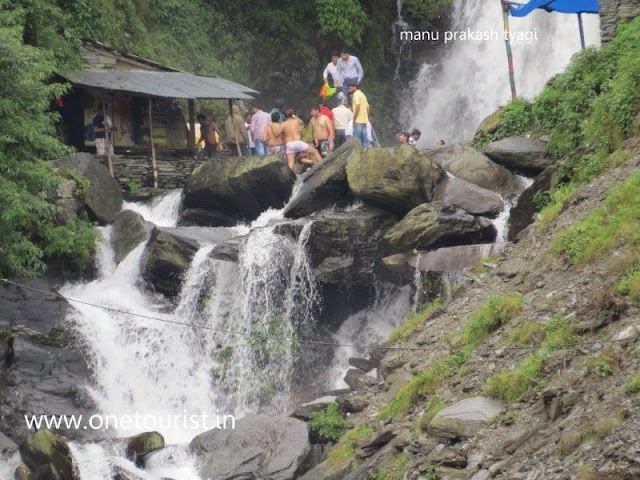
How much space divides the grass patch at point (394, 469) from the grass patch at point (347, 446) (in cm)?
142

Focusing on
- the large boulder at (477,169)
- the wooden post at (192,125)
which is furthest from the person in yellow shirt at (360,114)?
the wooden post at (192,125)

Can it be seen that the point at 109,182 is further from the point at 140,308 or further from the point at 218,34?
the point at 218,34

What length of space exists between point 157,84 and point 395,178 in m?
8.65

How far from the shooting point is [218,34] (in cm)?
3809

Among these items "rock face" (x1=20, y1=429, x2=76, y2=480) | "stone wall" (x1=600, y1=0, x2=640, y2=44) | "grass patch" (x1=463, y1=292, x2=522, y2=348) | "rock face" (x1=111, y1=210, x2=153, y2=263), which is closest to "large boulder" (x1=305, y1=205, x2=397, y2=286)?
"rock face" (x1=111, y1=210, x2=153, y2=263)

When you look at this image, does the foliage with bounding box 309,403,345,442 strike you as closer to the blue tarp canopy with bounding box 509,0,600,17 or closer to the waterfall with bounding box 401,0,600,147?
the blue tarp canopy with bounding box 509,0,600,17

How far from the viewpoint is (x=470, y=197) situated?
898 inches

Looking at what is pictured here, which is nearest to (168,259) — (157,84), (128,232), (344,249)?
(128,232)

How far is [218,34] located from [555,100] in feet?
55.1

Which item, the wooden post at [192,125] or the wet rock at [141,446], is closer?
the wet rock at [141,446]

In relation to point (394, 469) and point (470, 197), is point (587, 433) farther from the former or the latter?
point (470, 197)

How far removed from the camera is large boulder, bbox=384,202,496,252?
21.8 metres

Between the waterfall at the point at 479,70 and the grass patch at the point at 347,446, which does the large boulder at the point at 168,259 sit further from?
the waterfall at the point at 479,70

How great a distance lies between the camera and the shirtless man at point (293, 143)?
28094mm
